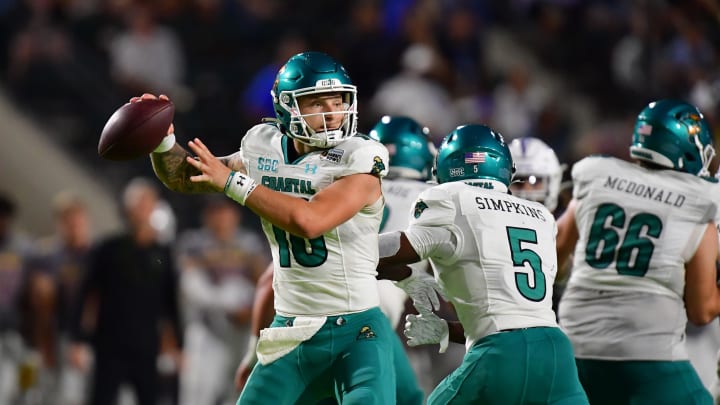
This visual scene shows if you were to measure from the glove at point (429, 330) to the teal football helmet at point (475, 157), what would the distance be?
56 cm

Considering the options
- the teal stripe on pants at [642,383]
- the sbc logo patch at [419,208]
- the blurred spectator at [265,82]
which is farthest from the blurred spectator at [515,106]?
the sbc logo patch at [419,208]

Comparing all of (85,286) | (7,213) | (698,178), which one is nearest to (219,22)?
(7,213)

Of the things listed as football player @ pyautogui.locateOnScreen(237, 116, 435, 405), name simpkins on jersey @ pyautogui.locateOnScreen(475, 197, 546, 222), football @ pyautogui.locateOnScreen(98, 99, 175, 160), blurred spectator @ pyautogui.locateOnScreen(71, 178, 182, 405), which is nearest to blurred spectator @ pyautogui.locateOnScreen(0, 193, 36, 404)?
blurred spectator @ pyautogui.locateOnScreen(71, 178, 182, 405)

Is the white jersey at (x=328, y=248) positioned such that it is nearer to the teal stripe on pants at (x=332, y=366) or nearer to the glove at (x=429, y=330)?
the teal stripe on pants at (x=332, y=366)

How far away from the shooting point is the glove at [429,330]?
188 inches

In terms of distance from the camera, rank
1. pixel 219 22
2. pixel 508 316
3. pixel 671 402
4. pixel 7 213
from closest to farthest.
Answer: pixel 508 316 → pixel 671 402 → pixel 7 213 → pixel 219 22

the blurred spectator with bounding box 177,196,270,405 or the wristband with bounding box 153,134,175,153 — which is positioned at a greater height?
the wristband with bounding box 153,134,175,153

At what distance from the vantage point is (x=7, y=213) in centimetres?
978

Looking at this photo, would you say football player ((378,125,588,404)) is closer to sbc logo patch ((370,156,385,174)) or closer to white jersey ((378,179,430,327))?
sbc logo patch ((370,156,385,174))

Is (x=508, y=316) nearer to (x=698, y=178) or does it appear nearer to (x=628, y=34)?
(x=698, y=178)

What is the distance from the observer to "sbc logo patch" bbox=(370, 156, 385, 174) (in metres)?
4.48

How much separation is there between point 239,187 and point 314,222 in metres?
0.29

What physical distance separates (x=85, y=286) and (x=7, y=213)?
53.4 inches

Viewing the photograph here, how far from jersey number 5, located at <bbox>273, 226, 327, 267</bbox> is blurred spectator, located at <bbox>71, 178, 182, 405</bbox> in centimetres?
421
